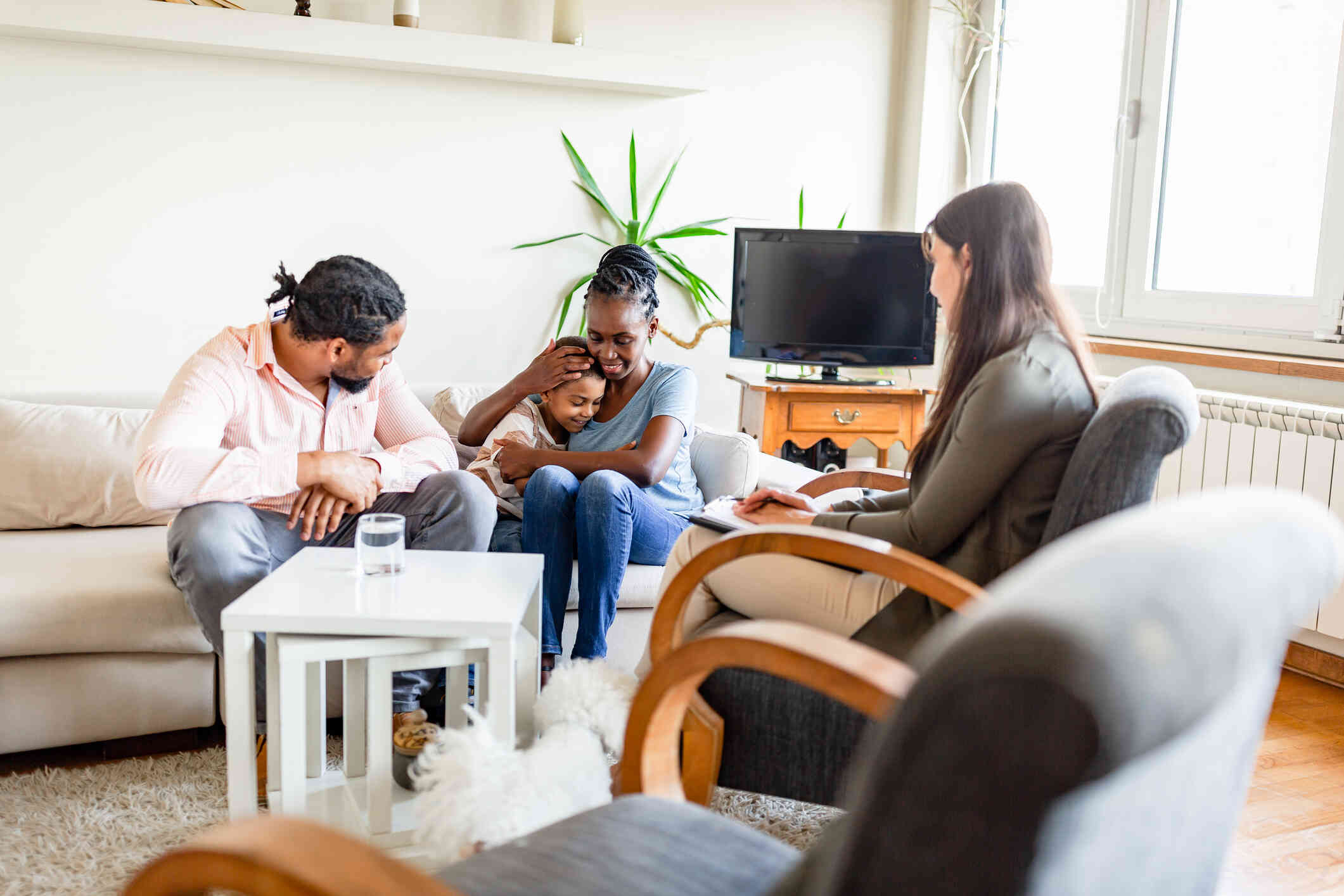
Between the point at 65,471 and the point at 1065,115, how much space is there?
327 cm

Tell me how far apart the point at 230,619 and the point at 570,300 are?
237cm

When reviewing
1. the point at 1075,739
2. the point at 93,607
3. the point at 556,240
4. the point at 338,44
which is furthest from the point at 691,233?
the point at 1075,739

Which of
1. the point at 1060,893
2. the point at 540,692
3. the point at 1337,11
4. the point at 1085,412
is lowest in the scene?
the point at 540,692

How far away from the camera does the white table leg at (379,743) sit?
4.98 feet

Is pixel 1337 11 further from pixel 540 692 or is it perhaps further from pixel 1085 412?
pixel 540 692

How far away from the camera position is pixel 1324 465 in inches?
96.9

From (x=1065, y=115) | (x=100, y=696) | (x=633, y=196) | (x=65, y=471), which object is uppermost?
(x=1065, y=115)

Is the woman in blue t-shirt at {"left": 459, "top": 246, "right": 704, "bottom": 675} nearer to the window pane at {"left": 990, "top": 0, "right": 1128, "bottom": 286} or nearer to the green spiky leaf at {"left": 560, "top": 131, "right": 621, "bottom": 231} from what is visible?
the green spiky leaf at {"left": 560, "top": 131, "right": 621, "bottom": 231}

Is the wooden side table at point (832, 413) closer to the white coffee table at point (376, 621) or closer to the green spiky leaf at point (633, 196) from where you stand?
the green spiky leaf at point (633, 196)

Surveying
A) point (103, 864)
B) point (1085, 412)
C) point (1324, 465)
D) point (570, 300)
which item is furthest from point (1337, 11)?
point (103, 864)

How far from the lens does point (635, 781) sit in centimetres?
105

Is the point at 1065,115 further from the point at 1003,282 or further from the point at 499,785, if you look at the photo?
the point at 499,785

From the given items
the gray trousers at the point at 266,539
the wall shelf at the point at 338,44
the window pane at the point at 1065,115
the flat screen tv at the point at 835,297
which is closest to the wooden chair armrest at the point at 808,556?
the gray trousers at the point at 266,539

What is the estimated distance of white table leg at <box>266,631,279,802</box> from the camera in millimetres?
1538
